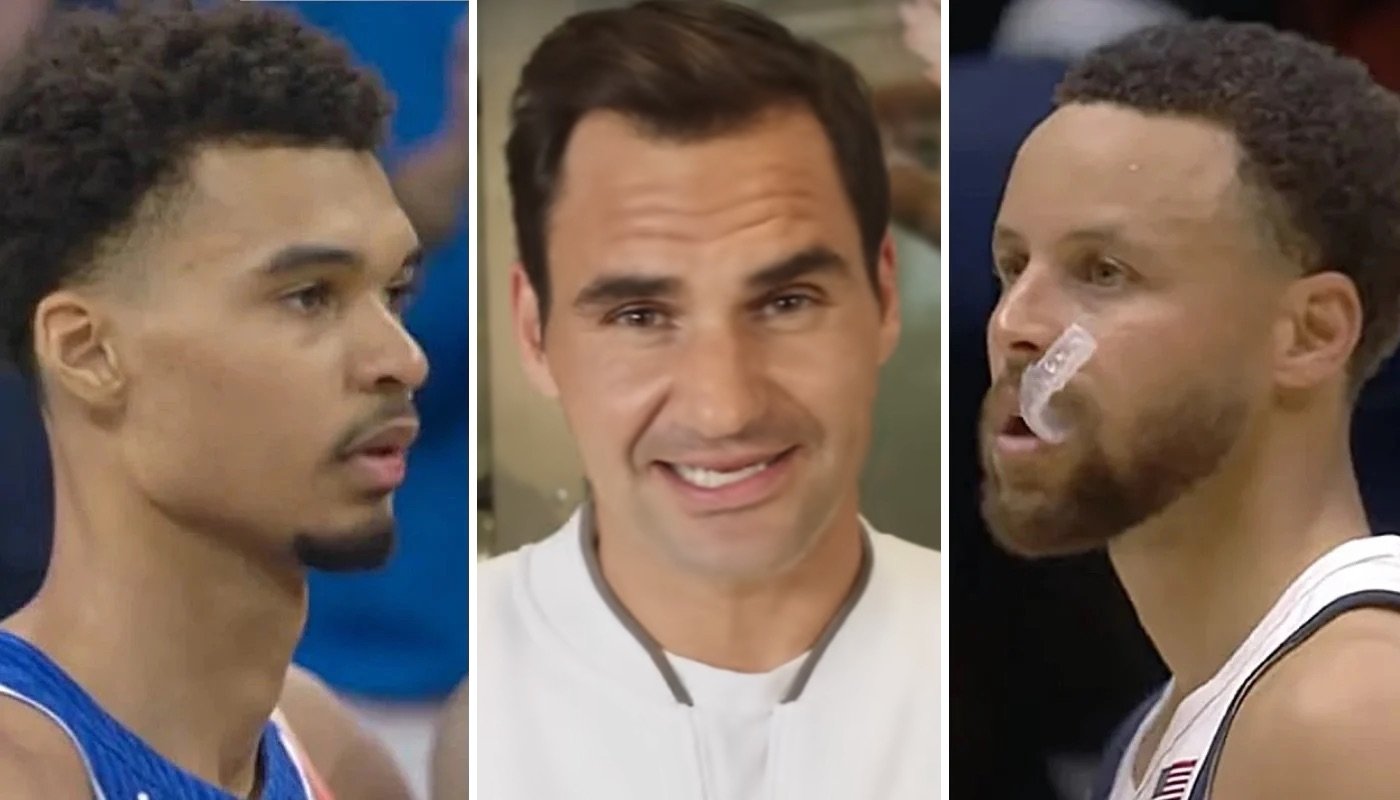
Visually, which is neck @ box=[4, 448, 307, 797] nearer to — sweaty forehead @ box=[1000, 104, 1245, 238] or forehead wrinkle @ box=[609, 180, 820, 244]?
forehead wrinkle @ box=[609, 180, 820, 244]

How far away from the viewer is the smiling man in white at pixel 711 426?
1486mm

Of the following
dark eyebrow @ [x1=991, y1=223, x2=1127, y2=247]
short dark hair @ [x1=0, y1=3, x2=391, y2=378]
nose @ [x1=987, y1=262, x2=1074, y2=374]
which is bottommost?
nose @ [x1=987, y1=262, x2=1074, y2=374]

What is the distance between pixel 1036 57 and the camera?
4.97 ft

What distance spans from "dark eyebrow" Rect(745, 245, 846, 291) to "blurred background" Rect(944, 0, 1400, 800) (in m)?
0.11

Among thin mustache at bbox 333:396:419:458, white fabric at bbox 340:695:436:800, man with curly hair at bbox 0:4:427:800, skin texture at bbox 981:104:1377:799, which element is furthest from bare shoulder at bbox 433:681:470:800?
skin texture at bbox 981:104:1377:799

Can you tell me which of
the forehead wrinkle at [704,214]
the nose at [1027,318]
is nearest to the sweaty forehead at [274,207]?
the forehead wrinkle at [704,214]

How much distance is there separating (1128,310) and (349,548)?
73 cm

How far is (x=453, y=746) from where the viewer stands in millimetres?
1540

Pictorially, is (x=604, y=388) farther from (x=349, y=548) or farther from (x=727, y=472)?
(x=349, y=548)

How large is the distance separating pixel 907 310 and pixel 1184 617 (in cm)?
37

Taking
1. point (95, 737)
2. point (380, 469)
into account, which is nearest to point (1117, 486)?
point (380, 469)

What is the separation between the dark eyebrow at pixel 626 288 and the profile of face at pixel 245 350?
0.64 ft

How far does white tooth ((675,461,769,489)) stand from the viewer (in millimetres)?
1493

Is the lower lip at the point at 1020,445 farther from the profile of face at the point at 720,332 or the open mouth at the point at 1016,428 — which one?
the profile of face at the point at 720,332
